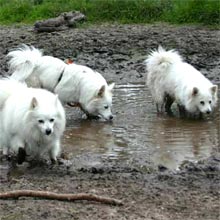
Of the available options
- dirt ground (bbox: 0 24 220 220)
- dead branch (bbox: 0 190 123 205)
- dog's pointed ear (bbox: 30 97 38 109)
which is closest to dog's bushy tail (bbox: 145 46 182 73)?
dirt ground (bbox: 0 24 220 220)

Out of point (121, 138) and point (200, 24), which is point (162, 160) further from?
point (200, 24)

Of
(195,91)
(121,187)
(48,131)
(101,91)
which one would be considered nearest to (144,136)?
(101,91)

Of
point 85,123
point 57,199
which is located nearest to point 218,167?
point 57,199

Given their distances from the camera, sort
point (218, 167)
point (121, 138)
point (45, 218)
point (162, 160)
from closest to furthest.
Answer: point (45, 218)
point (218, 167)
point (162, 160)
point (121, 138)

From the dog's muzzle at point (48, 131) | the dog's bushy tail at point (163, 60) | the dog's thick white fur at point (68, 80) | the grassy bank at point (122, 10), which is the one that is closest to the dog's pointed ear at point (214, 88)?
the dog's bushy tail at point (163, 60)

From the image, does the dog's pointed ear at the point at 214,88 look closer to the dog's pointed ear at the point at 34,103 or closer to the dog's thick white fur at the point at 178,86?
the dog's thick white fur at the point at 178,86

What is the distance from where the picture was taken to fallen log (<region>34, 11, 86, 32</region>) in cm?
2034

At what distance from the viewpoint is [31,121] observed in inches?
328

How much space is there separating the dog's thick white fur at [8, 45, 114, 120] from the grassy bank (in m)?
9.04

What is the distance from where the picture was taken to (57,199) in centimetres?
689

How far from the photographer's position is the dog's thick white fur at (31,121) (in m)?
8.26

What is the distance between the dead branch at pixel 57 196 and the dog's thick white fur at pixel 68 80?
4885 millimetres

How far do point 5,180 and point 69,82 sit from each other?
4.48 meters

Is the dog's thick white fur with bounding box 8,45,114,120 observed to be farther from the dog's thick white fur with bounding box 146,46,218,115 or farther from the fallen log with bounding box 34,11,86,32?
the fallen log with bounding box 34,11,86,32
